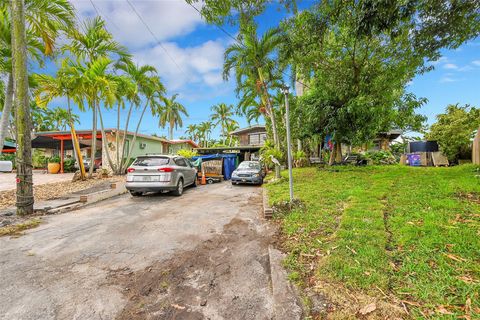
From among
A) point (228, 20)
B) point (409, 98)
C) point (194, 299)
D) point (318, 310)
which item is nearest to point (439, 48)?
point (409, 98)

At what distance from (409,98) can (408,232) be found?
11911mm

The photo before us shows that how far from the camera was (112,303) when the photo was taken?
8.15 ft

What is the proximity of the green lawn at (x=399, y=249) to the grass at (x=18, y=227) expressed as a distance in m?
5.76

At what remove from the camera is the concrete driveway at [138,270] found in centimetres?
240

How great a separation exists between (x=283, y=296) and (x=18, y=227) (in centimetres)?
608

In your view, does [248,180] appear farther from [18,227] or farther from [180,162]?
[18,227]

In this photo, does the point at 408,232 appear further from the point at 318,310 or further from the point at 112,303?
the point at 112,303

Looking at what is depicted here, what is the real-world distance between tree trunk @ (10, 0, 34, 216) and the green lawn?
6.84 metres

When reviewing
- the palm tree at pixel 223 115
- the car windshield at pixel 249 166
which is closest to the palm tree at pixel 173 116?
the palm tree at pixel 223 115

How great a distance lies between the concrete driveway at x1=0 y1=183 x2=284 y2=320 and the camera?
240 cm

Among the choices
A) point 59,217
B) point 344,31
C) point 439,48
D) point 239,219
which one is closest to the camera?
point 239,219

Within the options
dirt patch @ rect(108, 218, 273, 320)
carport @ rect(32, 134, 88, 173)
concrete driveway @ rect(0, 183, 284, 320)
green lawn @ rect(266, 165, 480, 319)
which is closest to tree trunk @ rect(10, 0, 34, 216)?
concrete driveway @ rect(0, 183, 284, 320)

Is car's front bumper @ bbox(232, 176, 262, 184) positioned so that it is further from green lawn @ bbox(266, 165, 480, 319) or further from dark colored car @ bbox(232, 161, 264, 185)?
green lawn @ bbox(266, 165, 480, 319)

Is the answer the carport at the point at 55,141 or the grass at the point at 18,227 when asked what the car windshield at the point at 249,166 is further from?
the carport at the point at 55,141
